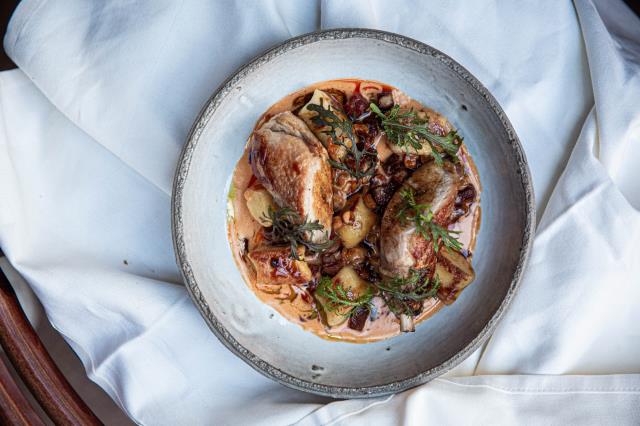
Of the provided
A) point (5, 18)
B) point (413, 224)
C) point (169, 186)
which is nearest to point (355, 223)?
point (413, 224)

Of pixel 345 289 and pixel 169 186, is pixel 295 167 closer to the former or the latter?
pixel 345 289

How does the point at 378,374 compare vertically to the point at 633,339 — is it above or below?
below

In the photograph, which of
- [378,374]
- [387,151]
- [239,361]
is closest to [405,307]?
[378,374]

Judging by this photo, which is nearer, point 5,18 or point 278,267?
point 278,267

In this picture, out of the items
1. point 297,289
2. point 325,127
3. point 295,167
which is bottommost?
point 297,289

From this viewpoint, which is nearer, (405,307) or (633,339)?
(405,307)

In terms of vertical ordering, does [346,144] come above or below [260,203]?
above

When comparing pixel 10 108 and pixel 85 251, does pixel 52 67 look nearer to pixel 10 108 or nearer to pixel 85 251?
pixel 10 108

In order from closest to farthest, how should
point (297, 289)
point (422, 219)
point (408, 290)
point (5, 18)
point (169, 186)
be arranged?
point (422, 219) → point (408, 290) → point (297, 289) → point (169, 186) → point (5, 18)
